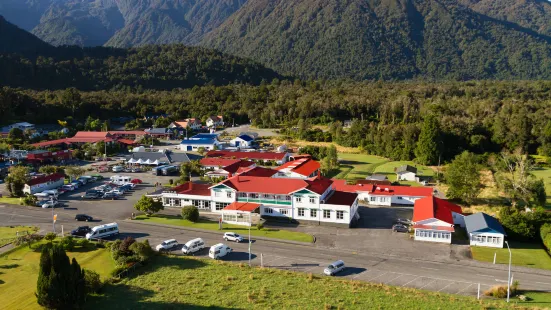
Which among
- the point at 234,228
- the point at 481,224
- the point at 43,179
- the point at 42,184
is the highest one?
the point at 43,179

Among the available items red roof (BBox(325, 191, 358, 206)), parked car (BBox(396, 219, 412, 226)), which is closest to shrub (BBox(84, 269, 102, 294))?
red roof (BBox(325, 191, 358, 206))

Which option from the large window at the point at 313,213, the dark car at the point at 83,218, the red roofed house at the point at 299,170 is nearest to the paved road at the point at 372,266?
the dark car at the point at 83,218

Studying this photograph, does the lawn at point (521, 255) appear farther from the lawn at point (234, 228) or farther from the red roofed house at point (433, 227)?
the lawn at point (234, 228)

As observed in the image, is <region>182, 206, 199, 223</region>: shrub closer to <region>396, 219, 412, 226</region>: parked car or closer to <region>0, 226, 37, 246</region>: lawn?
<region>0, 226, 37, 246</region>: lawn

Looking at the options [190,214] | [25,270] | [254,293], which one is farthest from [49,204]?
[254,293]

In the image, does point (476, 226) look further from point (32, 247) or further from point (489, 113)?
point (489, 113)

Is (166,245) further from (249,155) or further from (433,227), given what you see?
(249,155)
